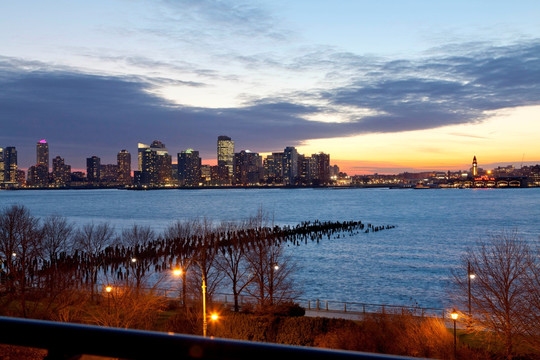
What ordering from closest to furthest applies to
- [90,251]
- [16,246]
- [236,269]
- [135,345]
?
[135,345], [236,269], [16,246], [90,251]

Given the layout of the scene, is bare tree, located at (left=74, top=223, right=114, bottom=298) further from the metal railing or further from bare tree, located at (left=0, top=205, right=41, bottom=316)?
the metal railing

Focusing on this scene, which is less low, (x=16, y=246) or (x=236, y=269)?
(x=16, y=246)

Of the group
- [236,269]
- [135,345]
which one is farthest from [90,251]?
[135,345]

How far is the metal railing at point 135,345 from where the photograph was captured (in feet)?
4.65

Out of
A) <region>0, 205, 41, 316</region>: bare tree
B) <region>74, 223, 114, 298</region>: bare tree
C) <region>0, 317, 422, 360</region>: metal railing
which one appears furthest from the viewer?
<region>74, 223, 114, 298</region>: bare tree

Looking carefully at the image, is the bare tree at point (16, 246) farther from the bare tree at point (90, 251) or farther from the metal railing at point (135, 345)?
the metal railing at point (135, 345)

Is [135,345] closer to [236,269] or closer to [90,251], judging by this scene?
[236,269]

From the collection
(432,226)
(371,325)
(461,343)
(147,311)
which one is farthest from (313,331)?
(432,226)

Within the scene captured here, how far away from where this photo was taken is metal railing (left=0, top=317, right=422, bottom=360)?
1418 millimetres

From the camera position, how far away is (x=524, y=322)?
2681cm

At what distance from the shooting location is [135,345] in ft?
5.04

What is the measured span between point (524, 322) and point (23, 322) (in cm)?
3001

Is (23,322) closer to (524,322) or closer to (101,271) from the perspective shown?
(524,322)

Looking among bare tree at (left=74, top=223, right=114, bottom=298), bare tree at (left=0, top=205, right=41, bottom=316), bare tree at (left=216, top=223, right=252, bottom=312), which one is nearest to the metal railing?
bare tree at (left=216, top=223, right=252, bottom=312)
